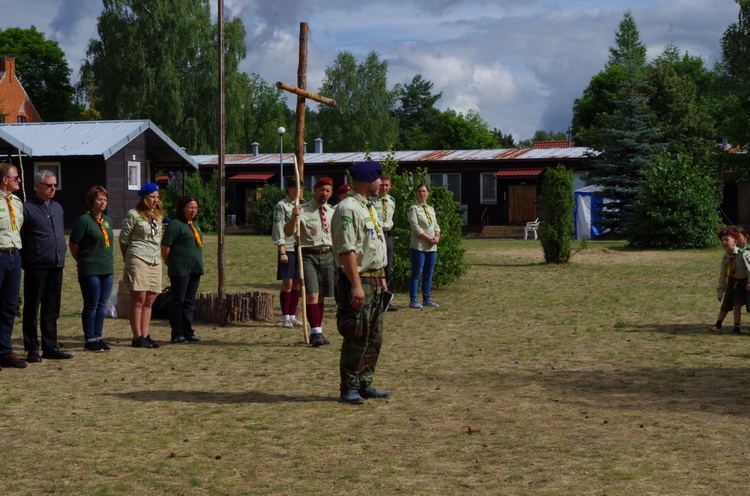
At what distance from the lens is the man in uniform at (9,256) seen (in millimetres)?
9492

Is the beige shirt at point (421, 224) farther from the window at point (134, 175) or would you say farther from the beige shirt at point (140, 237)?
the window at point (134, 175)

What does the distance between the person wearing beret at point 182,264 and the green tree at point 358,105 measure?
70.6 m

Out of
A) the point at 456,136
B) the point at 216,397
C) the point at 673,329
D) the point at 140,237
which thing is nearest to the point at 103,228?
the point at 140,237

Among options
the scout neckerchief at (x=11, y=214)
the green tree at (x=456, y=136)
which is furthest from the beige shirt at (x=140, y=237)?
the green tree at (x=456, y=136)

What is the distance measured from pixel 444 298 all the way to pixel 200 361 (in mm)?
7236

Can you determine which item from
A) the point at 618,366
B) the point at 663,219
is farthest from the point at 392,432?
the point at 663,219

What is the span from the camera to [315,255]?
11.6m

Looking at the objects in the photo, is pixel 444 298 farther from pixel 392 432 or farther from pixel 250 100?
pixel 250 100

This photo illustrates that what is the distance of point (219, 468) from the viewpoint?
235 inches

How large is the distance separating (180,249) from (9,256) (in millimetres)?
2469

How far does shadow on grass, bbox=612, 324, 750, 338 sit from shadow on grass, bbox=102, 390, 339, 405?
5.63m

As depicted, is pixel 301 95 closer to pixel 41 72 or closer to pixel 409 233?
pixel 409 233

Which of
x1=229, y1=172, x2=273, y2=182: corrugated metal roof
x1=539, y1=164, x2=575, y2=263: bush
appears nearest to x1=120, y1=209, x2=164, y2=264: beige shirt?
x1=539, y1=164, x2=575, y2=263: bush

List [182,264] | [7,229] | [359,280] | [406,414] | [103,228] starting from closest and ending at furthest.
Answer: [406,414] < [359,280] < [7,229] < [103,228] < [182,264]
